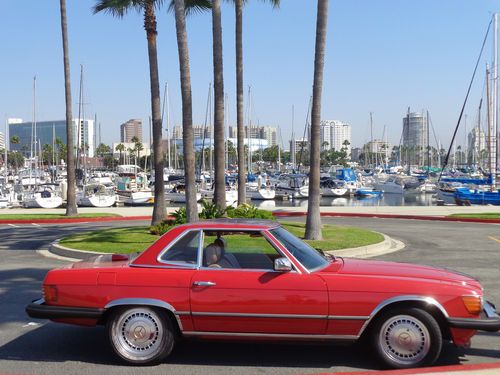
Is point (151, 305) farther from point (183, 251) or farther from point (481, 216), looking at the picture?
point (481, 216)

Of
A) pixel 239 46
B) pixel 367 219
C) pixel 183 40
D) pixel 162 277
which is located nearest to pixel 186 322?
pixel 162 277

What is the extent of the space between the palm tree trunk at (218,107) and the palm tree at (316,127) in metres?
3.89

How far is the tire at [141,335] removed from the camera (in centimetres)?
639

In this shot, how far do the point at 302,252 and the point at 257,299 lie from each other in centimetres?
85

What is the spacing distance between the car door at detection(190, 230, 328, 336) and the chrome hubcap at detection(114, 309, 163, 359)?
A: 44 cm

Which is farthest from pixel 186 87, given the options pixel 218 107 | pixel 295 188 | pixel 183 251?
pixel 295 188

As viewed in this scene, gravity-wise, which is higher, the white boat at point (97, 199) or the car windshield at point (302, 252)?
the car windshield at point (302, 252)

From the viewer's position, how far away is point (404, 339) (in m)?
6.17

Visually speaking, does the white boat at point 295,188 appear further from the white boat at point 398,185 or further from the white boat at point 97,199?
the white boat at point 97,199

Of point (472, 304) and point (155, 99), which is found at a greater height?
point (155, 99)

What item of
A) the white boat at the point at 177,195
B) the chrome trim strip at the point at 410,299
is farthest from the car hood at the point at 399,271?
the white boat at the point at 177,195

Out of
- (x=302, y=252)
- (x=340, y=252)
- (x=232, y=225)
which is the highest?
(x=232, y=225)

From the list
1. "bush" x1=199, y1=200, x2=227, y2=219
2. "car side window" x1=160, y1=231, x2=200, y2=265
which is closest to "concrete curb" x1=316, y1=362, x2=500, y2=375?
"car side window" x1=160, y1=231, x2=200, y2=265

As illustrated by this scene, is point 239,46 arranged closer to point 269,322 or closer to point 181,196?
point 269,322
